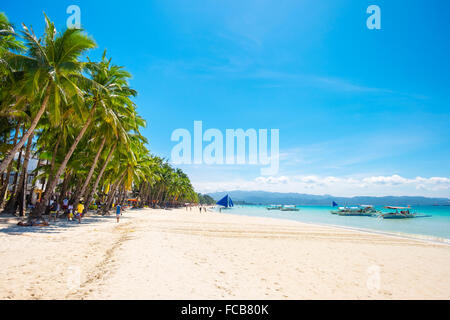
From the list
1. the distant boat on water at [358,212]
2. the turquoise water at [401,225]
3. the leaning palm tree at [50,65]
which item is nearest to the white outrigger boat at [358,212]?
the distant boat on water at [358,212]

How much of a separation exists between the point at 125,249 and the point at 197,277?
392 centimetres

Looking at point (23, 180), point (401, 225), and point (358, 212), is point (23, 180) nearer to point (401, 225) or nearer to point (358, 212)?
point (401, 225)

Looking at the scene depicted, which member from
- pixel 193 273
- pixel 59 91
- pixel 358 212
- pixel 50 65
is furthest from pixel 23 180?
pixel 358 212

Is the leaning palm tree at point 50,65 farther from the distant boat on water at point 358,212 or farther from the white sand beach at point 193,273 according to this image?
the distant boat on water at point 358,212

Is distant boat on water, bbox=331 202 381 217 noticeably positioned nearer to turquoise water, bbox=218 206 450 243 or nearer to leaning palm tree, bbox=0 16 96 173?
turquoise water, bbox=218 206 450 243

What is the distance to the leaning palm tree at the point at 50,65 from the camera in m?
12.0

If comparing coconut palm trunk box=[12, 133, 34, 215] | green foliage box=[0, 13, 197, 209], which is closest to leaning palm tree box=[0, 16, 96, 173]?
green foliage box=[0, 13, 197, 209]

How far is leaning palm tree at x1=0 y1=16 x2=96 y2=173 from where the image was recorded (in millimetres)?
11961

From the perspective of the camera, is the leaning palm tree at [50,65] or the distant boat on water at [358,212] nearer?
the leaning palm tree at [50,65]

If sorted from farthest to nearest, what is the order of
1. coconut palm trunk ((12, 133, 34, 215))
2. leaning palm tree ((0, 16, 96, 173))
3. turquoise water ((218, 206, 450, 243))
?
turquoise water ((218, 206, 450, 243))
coconut palm trunk ((12, 133, 34, 215))
leaning palm tree ((0, 16, 96, 173))

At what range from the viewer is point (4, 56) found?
1171 centimetres

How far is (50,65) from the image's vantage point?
12516 millimetres
